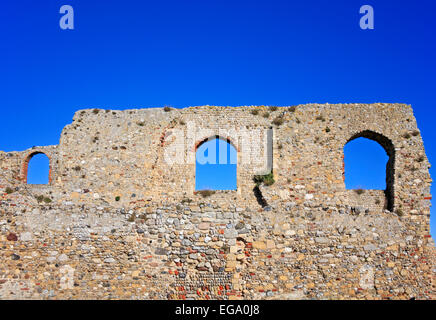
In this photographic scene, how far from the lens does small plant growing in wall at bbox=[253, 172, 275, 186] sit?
46.2 feet

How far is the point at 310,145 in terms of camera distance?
14523 mm

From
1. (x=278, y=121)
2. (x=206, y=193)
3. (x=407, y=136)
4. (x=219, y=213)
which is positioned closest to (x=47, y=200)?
(x=206, y=193)

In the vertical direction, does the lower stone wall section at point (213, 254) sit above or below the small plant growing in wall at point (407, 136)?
below

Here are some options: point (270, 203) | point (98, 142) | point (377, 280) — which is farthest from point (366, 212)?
point (98, 142)

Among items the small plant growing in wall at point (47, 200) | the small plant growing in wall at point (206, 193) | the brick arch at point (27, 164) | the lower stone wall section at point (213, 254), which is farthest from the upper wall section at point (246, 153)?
the lower stone wall section at point (213, 254)

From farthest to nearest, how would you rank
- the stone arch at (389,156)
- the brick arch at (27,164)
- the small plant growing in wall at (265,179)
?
the brick arch at (27,164), the stone arch at (389,156), the small plant growing in wall at (265,179)

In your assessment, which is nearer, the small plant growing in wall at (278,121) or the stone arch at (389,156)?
the stone arch at (389,156)

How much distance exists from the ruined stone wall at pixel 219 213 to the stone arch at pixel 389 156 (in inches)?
2.1

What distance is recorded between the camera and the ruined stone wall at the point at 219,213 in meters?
13.2

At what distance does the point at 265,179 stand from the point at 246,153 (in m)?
1.24

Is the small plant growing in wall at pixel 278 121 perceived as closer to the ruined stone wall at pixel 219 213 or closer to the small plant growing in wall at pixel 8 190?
the ruined stone wall at pixel 219 213

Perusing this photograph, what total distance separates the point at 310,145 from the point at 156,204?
6029 millimetres

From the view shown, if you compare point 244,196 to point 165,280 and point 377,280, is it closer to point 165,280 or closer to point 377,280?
point 165,280

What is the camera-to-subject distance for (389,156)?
14.9 m
